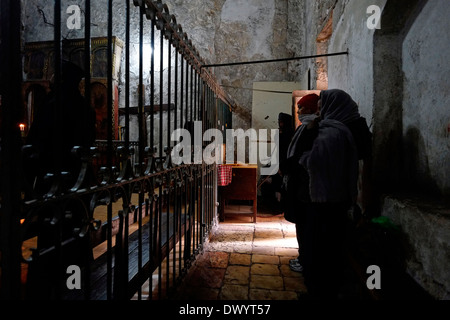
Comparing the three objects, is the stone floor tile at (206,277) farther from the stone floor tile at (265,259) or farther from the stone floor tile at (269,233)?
the stone floor tile at (269,233)

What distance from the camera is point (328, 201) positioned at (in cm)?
208

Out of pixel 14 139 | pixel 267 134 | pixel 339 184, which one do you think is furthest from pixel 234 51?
pixel 14 139

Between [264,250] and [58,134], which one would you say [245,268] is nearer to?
[264,250]

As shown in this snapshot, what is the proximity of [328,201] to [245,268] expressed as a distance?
1.46 metres

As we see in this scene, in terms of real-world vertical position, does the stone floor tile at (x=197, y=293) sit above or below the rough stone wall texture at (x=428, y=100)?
below

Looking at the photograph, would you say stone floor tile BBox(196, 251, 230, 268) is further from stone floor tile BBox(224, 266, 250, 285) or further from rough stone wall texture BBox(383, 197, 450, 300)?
rough stone wall texture BBox(383, 197, 450, 300)

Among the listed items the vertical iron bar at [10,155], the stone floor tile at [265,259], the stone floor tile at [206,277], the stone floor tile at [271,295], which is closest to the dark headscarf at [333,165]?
the stone floor tile at [271,295]

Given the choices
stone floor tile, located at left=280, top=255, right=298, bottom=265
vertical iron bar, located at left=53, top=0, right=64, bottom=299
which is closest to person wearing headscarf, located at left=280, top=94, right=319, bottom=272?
stone floor tile, located at left=280, top=255, right=298, bottom=265

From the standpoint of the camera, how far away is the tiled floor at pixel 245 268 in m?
2.50

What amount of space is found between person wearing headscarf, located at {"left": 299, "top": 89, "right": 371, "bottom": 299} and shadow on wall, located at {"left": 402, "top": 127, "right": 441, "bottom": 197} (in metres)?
0.50

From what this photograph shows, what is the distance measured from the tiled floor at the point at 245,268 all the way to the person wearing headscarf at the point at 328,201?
20.7 inches

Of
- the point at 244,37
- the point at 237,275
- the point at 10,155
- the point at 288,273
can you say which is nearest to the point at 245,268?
the point at 237,275

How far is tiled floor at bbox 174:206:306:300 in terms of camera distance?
2496 mm
